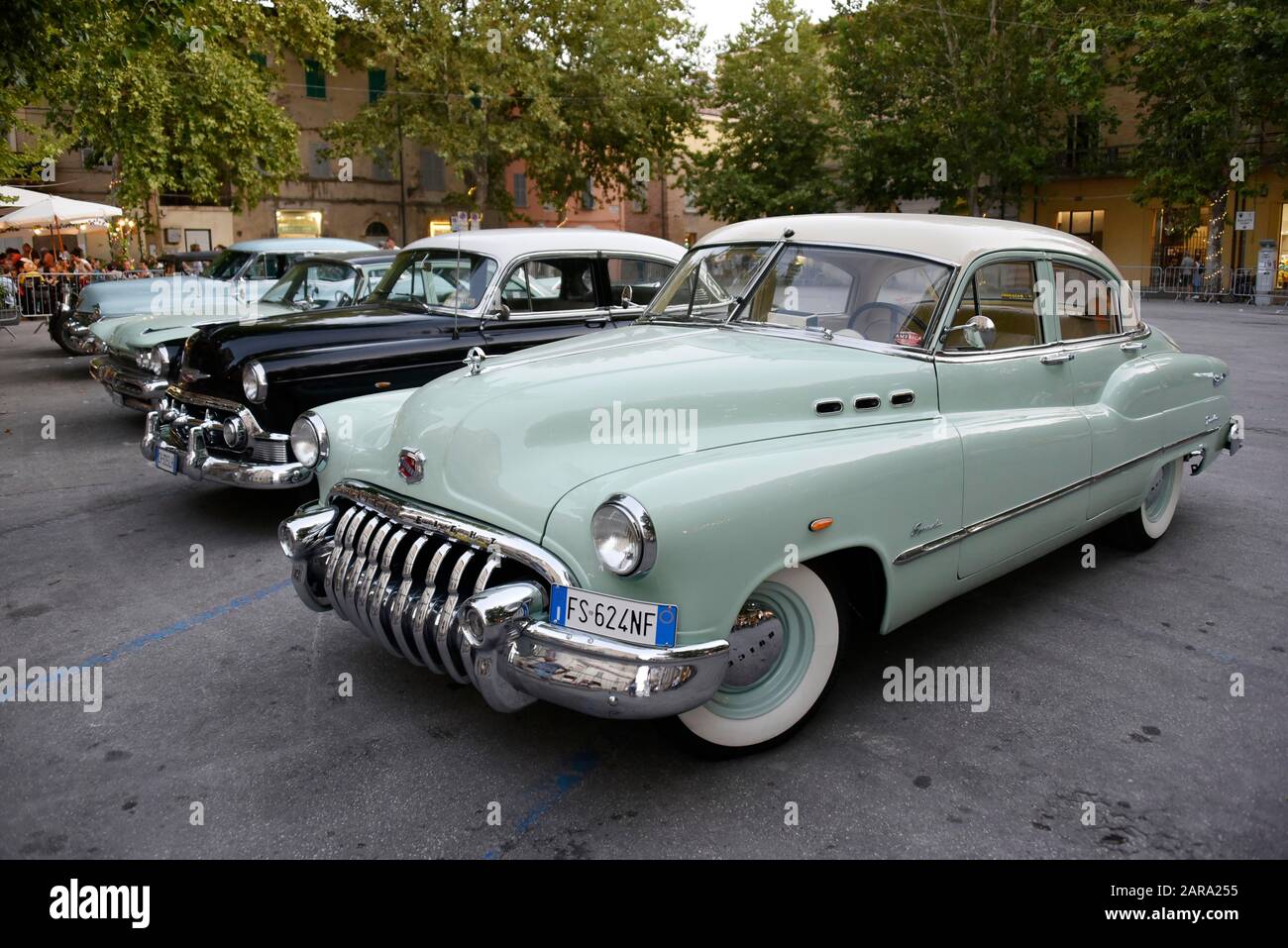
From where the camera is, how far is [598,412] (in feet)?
11.2

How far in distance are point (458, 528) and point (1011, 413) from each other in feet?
7.77

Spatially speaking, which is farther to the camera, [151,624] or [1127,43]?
[1127,43]

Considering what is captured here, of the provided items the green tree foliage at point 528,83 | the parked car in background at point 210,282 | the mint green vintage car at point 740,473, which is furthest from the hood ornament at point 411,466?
the green tree foliage at point 528,83

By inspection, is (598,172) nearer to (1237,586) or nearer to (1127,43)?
(1127,43)

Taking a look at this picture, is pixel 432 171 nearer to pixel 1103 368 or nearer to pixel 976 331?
pixel 1103 368

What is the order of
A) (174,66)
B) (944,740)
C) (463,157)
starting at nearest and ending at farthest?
(944,740) < (174,66) < (463,157)

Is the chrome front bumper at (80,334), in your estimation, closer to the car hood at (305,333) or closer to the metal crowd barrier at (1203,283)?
the car hood at (305,333)

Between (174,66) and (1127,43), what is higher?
(1127,43)

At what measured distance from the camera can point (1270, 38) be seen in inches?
984

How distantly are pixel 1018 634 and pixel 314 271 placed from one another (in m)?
7.43

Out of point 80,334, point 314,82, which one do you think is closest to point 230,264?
point 80,334

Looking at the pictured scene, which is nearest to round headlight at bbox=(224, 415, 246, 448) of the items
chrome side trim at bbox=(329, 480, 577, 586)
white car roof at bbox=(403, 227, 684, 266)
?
white car roof at bbox=(403, 227, 684, 266)

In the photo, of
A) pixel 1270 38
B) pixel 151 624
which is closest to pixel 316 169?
pixel 1270 38
